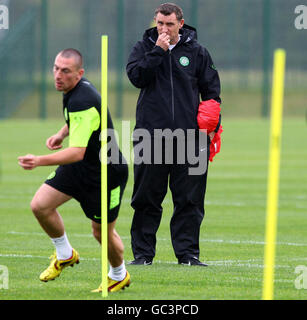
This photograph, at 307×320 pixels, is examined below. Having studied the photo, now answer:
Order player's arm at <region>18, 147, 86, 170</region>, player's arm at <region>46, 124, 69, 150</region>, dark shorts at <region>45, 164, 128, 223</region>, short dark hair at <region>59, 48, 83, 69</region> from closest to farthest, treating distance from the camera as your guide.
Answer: player's arm at <region>18, 147, 86, 170</region>, short dark hair at <region>59, 48, 83, 69</region>, dark shorts at <region>45, 164, 128, 223</region>, player's arm at <region>46, 124, 69, 150</region>

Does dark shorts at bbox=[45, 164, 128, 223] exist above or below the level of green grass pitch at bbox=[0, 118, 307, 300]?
above

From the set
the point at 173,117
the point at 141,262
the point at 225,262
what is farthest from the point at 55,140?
the point at 225,262

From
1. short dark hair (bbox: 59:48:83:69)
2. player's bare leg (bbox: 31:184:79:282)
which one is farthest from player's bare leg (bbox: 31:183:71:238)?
short dark hair (bbox: 59:48:83:69)

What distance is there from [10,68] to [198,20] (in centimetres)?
830

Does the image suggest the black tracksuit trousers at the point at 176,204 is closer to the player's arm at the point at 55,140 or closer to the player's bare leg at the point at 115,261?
the player's arm at the point at 55,140

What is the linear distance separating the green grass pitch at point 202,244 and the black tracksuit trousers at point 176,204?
0.75ft

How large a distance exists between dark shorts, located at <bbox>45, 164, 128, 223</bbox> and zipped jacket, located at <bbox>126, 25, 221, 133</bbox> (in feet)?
5.44

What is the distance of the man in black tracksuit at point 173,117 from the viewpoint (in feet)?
30.5

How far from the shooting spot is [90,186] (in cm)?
775

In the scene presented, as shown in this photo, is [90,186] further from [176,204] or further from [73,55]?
[176,204]

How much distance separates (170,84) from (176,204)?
→ 120cm

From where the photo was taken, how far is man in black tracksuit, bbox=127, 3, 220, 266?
30.5ft

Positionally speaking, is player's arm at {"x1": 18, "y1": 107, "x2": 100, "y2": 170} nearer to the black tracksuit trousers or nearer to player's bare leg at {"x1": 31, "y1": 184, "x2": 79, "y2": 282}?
player's bare leg at {"x1": 31, "y1": 184, "x2": 79, "y2": 282}

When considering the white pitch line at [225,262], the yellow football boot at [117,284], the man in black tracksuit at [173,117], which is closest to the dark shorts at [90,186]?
the yellow football boot at [117,284]
